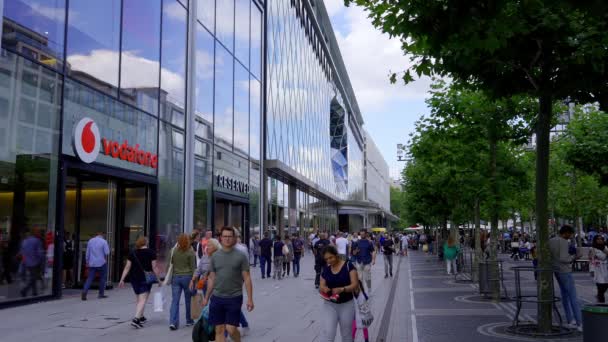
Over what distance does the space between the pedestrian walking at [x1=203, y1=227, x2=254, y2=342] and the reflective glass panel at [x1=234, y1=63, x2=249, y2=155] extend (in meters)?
20.3

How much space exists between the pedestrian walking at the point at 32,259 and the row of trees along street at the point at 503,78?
30.5 feet

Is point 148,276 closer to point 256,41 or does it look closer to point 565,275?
point 565,275

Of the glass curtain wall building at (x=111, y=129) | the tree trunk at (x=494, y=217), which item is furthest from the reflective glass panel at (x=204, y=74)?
the tree trunk at (x=494, y=217)

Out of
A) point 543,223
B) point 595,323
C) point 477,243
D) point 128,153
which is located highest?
point 128,153

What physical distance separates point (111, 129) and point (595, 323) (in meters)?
13.4

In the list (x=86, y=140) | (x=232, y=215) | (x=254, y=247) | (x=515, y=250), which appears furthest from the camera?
(x=515, y=250)

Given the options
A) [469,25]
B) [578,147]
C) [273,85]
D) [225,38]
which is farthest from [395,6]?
[273,85]

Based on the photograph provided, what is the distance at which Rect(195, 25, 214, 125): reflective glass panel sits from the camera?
72.4 ft

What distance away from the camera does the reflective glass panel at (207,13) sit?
2231cm

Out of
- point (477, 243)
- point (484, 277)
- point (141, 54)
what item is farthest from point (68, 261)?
point (477, 243)

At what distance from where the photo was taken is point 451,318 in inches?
443

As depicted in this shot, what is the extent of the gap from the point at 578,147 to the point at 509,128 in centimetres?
682

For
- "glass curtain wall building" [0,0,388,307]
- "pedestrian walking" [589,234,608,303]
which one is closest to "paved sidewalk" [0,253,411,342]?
"glass curtain wall building" [0,0,388,307]

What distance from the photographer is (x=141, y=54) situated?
1808 cm
